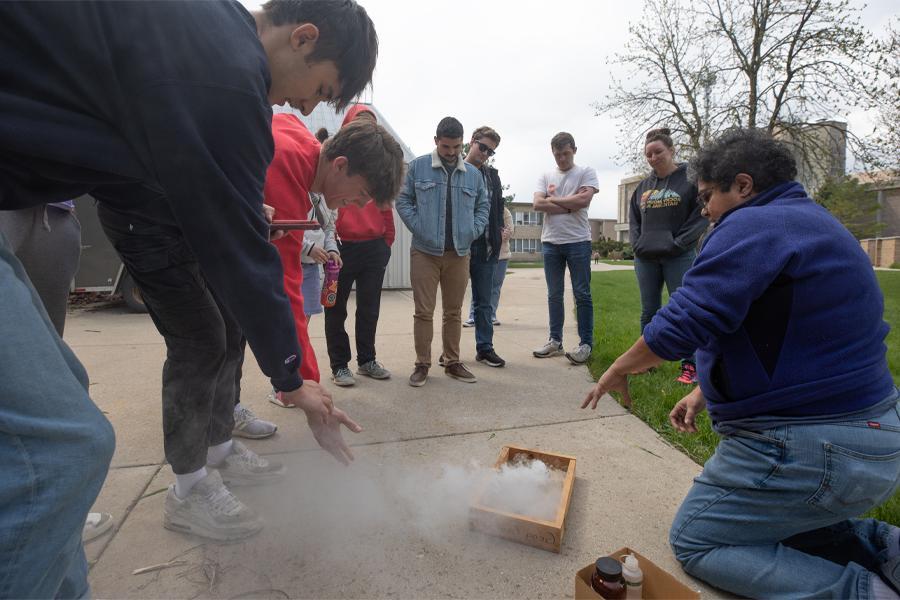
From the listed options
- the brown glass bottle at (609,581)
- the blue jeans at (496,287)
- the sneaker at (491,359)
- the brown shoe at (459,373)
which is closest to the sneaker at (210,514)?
the brown glass bottle at (609,581)

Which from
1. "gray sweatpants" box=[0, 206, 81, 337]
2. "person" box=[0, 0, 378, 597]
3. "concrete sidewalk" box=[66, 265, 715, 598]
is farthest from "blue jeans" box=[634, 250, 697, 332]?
"gray sweatpants" box=[0, 206, 81, 337]

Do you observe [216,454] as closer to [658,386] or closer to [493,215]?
[658,386]

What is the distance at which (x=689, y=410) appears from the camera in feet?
6.98

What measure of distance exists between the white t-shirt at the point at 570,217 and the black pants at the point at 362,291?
5.13ft

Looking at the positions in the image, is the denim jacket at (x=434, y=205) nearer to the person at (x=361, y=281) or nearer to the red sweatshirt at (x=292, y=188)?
the person at (x=361, y=281)

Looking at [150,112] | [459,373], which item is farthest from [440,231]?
[150,112]

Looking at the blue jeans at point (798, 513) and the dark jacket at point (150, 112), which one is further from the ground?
the dark jacket at point (150, 112)

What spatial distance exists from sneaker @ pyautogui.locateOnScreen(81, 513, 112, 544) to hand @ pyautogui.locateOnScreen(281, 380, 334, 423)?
3.32ft

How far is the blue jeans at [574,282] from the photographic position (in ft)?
14.7

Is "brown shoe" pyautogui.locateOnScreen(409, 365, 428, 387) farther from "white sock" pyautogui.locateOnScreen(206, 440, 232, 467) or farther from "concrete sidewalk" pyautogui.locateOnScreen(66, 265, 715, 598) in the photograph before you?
"white sock" pyautogui.locateOnScreen(206, 440, 232, 467)

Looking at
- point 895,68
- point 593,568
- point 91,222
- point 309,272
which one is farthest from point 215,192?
point 895,68

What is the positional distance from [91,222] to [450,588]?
6821 mm

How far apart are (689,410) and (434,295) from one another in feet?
7.27

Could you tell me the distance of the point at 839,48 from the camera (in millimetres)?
13539
